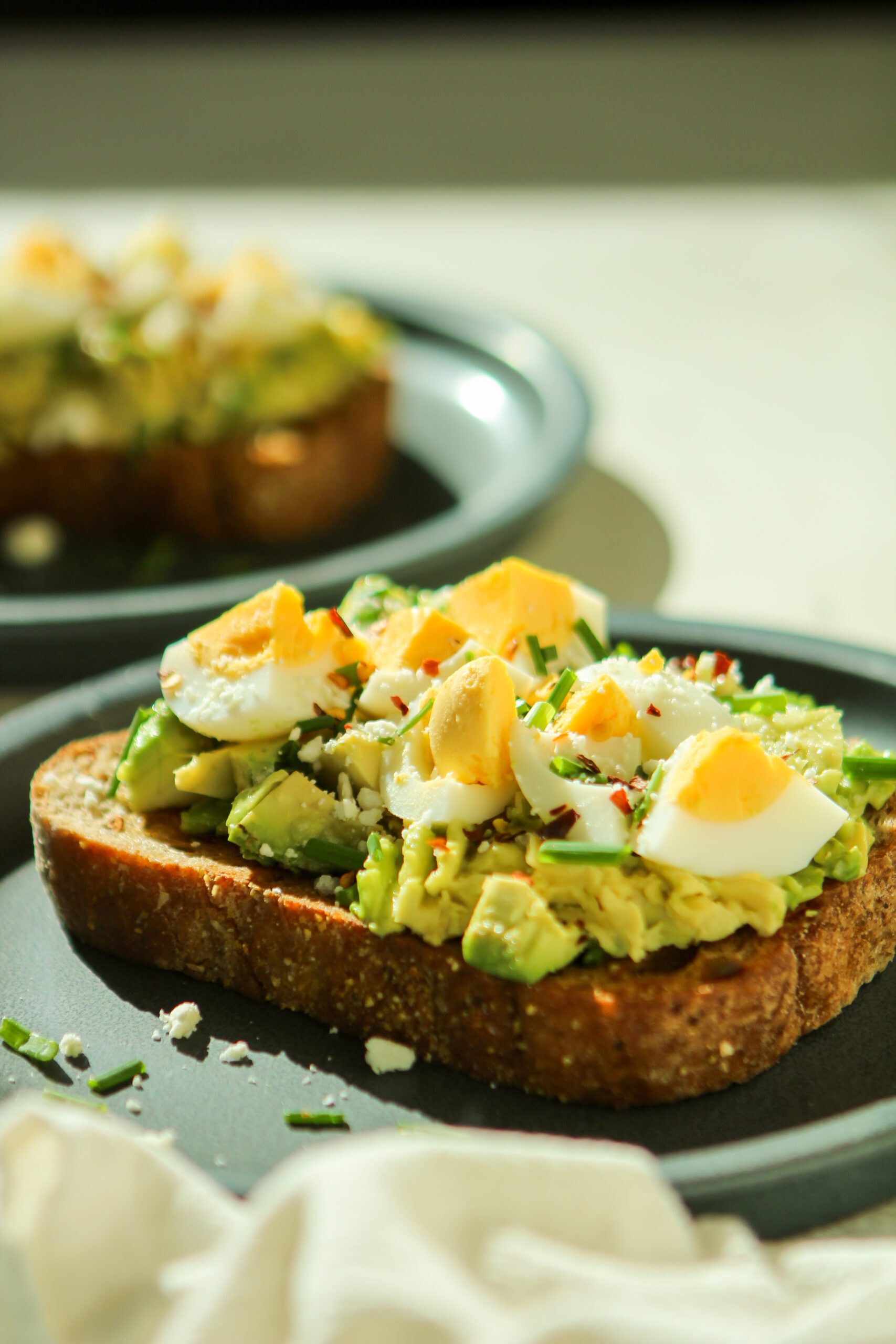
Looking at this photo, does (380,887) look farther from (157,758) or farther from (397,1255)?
(397,1255)

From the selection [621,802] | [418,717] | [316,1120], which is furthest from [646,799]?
[316,1120]

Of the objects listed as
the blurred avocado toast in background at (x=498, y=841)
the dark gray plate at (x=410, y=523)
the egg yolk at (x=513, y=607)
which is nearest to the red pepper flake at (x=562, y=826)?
the blurred avocado toast in background at (x=498, y=841)

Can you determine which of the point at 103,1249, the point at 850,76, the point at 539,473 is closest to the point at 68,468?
the point at 539,473

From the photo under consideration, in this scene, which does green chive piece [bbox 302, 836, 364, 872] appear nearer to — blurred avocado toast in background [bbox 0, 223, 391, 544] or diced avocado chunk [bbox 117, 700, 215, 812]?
diced avocado chunk [bbox 117, 700, 215, 812]

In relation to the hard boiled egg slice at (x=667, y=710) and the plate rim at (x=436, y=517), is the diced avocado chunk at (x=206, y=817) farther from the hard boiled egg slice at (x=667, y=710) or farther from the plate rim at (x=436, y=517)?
the plate rim at (x=436, y=517)

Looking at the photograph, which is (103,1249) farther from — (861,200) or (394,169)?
(394,169)

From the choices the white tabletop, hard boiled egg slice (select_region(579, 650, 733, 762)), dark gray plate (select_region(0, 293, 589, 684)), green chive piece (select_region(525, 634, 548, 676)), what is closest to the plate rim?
dark gray plate (select_region(0, 293, 589, 684))

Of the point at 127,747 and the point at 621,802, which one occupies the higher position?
the point at 621,802
